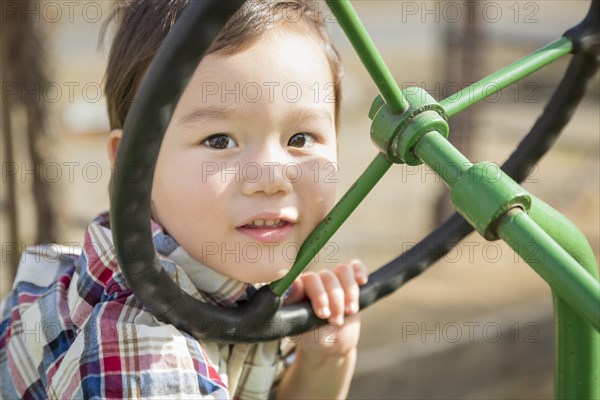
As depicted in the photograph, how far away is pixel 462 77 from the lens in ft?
13.4

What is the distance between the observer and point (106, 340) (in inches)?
A: 37.8

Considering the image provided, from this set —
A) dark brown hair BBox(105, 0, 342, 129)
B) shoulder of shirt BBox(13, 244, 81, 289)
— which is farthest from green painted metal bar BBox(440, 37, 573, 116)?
shoulder of shirt BBox(13, 244, 81, 289)

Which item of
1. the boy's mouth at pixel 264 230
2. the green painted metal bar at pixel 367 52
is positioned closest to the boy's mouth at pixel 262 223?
the boy's mouth at pixel 264 230

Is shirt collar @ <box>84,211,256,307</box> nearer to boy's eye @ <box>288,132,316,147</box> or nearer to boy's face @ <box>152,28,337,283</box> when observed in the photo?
boy's face @ <box>152,28,337,283</box>

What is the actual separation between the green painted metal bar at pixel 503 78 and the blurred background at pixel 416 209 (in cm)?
67

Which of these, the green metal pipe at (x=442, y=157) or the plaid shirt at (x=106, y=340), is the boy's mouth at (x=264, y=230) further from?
the green metal pipe at (x=442, y=157)

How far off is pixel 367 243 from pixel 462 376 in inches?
54.3

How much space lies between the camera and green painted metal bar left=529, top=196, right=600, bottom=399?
88 cm

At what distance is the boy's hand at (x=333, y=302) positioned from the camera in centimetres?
110

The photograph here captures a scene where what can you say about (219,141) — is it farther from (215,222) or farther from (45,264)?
(45,264)

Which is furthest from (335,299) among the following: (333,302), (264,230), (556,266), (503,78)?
(556,266)

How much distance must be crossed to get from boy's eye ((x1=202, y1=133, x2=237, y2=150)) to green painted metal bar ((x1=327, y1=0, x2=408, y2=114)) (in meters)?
0.25

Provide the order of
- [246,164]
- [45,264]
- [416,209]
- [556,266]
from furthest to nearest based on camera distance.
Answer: [416,209], [45,264], [246,164], [556,266]

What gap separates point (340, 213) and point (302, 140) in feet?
0.66
